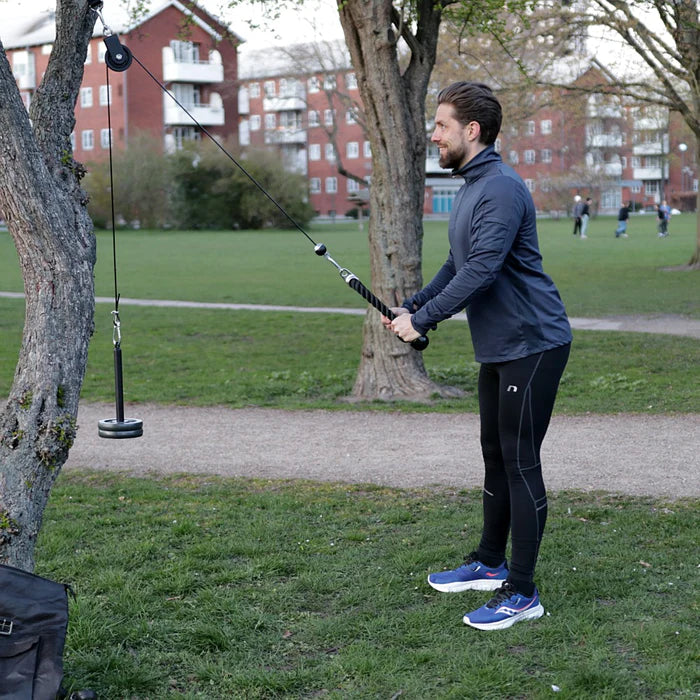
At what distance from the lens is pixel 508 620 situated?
428 cm

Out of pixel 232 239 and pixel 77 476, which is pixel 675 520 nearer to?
pixel 77 476

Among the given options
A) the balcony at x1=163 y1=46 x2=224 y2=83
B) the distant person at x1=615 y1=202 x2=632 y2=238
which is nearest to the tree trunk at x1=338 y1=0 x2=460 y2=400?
the distant person at x1=615 y1=202 x2=632 y2=238

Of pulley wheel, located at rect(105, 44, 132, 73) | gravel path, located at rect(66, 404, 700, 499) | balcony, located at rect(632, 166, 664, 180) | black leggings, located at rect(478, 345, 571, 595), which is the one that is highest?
balcony, located at rect(632, 166, 664, 180)

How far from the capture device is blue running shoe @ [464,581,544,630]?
14.0 feet

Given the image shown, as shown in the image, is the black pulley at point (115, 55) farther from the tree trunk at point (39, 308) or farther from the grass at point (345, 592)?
the grass at point (345, 592)

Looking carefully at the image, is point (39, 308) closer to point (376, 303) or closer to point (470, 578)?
point (376, 303)

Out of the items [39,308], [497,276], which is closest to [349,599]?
[497,276]

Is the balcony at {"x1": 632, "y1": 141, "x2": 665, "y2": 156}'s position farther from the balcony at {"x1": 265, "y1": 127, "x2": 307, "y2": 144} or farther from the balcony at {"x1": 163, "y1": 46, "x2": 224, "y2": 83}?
the balcony at {"x1": 163, "y1": 46, "x2": 224, "y2": 83}

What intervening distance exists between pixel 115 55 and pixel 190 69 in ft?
243

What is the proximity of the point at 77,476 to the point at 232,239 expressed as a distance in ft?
151

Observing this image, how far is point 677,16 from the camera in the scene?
684 inches

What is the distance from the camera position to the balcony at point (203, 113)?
7462 cm

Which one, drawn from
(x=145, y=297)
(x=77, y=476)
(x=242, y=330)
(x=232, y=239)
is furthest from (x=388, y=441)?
(x=232, y=239)

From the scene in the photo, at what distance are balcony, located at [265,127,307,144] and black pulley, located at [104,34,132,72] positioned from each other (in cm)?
6094
